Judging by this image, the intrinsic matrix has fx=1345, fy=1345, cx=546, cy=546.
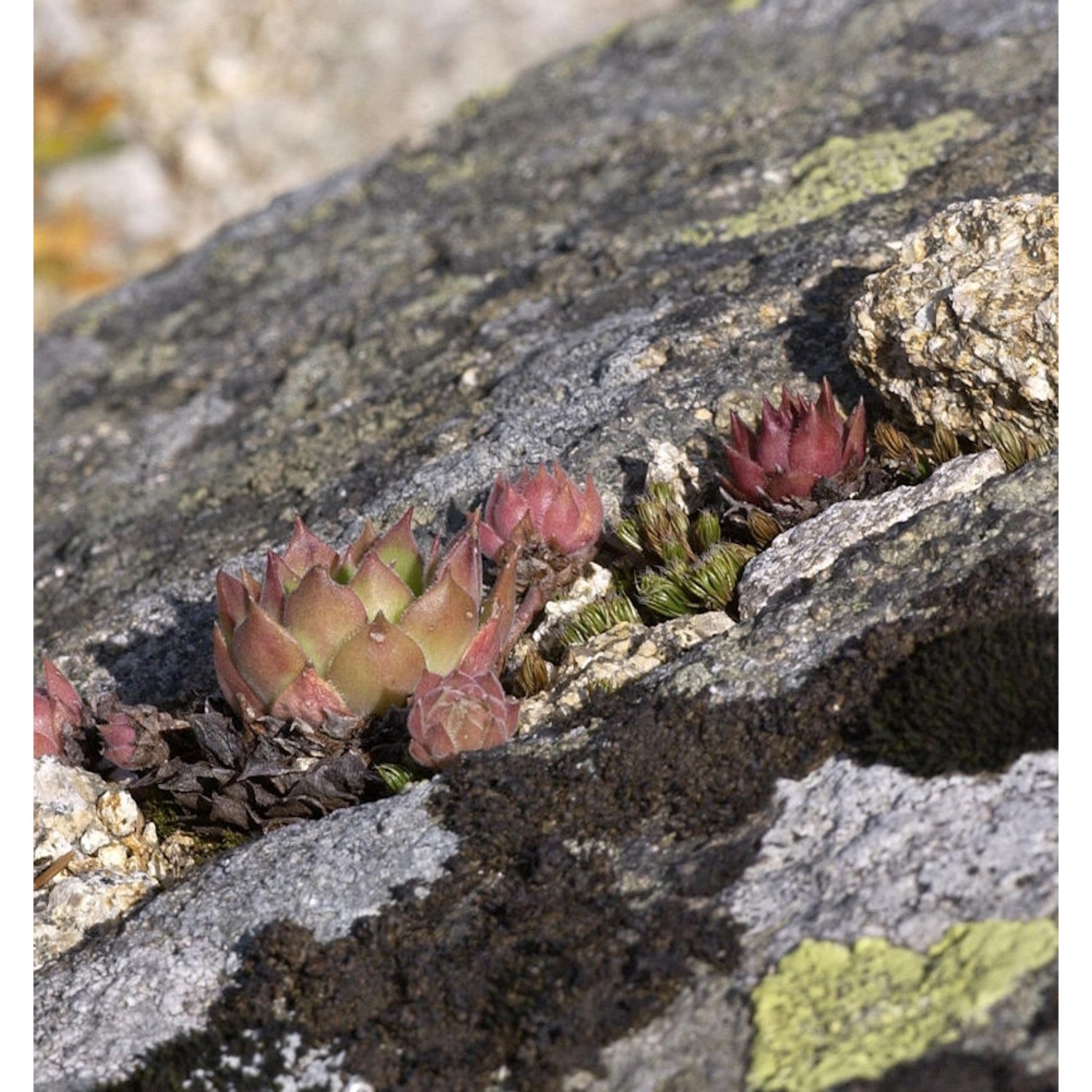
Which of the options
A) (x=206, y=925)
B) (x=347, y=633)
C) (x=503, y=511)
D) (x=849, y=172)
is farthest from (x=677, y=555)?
(x=849, y=172)

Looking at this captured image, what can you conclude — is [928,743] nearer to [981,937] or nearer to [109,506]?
[981,937]

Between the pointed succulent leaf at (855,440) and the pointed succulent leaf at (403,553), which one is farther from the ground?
the pointed succulent leaf at (403,553)

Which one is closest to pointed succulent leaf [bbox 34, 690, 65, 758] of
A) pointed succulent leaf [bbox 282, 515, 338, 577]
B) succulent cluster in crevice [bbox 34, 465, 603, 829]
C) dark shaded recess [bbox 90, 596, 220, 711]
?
succulent cluster in crevice [bbox 34, 465, 603, 829]

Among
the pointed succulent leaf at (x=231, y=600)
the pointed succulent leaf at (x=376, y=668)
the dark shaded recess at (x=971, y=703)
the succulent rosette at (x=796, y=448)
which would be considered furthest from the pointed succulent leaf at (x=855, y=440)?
the pointed succulent leaf at (x=231, y=600)

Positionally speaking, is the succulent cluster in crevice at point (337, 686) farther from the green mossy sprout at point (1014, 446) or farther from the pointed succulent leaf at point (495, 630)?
the green mossy sprout at point (1014, 446)

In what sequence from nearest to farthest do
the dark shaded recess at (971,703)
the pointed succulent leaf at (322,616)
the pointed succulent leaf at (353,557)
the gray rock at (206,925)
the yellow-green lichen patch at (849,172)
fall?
1. the dark shaded recess at (971,703)
2. the gray rock at (206,925)
3. the pointed succulent leaf at (322,616)
4. the pointed succulent leaf at (353,557)
5. the yellow-green lichen patch at (849,172)

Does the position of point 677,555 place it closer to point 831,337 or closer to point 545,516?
point 545,516

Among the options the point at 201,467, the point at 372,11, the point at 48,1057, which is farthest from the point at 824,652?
the point at 372,11

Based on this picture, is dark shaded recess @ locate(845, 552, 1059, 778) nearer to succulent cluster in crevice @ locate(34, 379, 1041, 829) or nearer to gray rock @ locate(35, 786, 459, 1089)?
succulent cluster in crevice @ locate(34, 379, 1041, 829)
